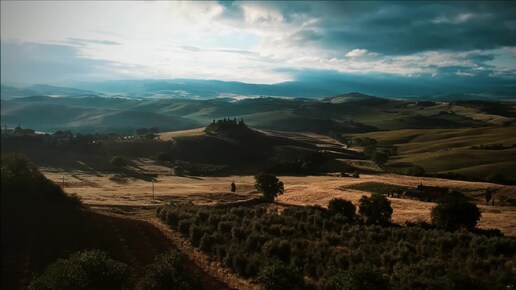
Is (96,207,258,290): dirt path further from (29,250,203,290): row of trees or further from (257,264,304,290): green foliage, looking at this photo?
(29,250,203,290): row of trees

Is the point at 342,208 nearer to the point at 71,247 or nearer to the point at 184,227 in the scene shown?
the point at 184,227

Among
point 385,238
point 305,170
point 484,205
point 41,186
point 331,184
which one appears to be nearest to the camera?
point 385,238

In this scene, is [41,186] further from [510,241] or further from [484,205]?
[484,205]

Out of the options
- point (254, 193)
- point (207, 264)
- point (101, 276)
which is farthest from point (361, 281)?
point (254, 193)

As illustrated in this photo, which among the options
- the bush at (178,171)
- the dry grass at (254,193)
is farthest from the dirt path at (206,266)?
the bush at (178,171)

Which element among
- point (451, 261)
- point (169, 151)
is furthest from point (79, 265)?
point (169, 151)

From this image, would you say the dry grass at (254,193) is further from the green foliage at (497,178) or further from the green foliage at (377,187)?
the green foliage at (497,178)

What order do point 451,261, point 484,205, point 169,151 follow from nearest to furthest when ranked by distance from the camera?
point 451,261 < point 484,205 < point 169,151
